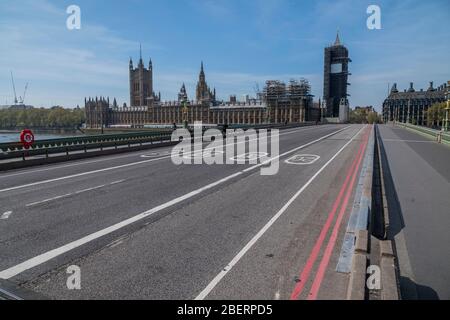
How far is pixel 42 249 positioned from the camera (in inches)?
227

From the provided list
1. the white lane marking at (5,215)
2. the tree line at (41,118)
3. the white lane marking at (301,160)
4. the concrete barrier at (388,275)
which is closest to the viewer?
the concrete barrier at (388,275)

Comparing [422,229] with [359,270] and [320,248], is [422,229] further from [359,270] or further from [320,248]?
[359,270]

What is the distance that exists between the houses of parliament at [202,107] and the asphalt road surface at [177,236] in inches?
5716

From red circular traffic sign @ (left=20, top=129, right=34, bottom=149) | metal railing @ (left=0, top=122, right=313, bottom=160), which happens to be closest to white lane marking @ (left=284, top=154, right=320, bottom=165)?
metal railing @ (left=0, top=122, right=313, bottom=160)

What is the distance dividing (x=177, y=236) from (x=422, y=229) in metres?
5.07

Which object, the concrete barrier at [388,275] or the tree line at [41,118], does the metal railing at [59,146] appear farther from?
the tree line at [41,118]

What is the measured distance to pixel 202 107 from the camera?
180 meters

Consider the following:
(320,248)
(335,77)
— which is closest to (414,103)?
(335,77)

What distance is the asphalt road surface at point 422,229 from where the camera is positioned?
15.0ft

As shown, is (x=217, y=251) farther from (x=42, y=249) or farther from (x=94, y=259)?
(x=42, y=249)
